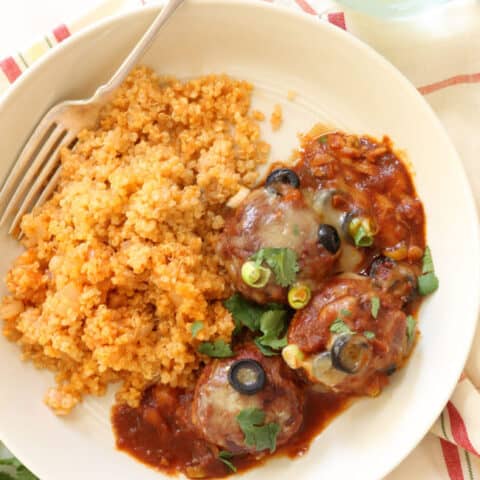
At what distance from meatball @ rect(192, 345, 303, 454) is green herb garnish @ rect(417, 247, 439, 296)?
856 mm

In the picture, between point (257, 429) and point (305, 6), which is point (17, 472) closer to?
point (257, 429)

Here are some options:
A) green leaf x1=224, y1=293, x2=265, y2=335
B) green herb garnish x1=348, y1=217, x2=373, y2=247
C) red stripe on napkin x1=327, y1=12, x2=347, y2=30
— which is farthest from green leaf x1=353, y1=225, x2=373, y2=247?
red stripe on napkin x1=327, y1=12, x2=347, y2=30

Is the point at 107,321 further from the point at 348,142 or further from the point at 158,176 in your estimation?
the point at 348,142

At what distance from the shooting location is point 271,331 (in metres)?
3.93

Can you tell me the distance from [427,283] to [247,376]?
1.11m

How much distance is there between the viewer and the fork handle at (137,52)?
3.92 meters

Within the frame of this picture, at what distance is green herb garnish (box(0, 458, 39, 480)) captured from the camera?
4.33m

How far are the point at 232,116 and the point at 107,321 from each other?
4.26 ft

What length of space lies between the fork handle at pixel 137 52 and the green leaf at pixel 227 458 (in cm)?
199

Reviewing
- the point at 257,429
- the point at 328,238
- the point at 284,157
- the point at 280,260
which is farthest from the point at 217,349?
the point at 284,157

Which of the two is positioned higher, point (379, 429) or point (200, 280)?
point (200, 280)

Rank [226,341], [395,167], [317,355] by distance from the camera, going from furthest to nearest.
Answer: [395,167], [226,341], [317,355]

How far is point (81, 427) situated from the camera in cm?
417

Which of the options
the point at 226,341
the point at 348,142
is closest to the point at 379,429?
the point at 226,341
